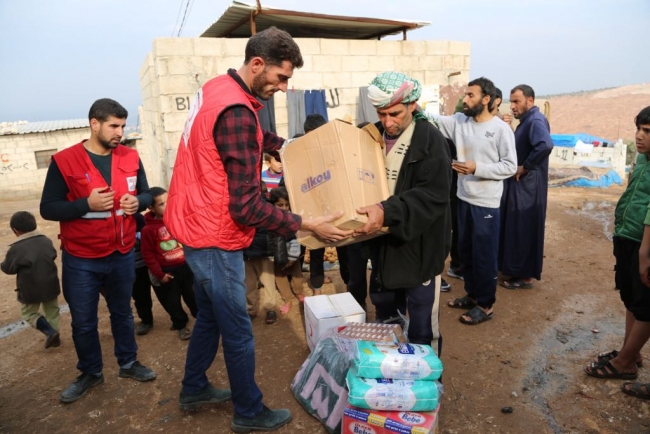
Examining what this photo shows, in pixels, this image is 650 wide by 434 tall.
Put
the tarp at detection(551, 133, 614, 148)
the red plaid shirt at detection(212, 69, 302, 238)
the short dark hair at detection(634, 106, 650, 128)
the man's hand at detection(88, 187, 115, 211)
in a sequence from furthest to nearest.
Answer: the tarp at detection(551, 133, 614, 148) < the man's hand at detection(88, 187, 115, 211) < the short dark hair at detection(634, 106, 650, 128) < the red plaid shirt at detection(212, 69, 302, 238)

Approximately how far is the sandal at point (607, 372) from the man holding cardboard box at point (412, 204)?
53.9 inches

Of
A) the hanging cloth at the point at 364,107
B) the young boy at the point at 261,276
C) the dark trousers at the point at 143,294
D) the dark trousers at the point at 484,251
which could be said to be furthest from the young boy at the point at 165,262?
the hanging cloth at the point at 364,107

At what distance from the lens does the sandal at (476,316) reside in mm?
3910

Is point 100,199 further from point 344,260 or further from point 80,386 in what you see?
point 344,260

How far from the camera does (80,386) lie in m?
3.04

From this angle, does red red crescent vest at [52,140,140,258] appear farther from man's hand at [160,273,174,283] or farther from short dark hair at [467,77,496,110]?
short dark hair at [467,77,496,110]

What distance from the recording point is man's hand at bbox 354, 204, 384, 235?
219 cm

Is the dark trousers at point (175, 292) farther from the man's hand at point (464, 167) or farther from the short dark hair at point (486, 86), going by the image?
the short dark hair at point (486, 86)

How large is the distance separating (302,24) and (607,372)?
22.5 feet

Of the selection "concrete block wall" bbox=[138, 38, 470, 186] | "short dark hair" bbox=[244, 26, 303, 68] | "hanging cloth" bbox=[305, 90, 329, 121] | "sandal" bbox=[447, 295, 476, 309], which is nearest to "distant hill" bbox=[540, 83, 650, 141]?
"concrete block wall" bbox=[138, 38, 470, 186]

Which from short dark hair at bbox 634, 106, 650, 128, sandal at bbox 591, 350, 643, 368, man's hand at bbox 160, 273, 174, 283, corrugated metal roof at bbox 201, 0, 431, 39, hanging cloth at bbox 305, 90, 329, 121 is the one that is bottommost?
sandal at bbox 591, 350, 643, 368

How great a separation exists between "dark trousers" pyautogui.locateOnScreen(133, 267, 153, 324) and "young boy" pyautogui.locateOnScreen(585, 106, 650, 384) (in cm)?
376

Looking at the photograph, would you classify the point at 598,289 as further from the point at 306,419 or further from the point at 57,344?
the point at 57,344

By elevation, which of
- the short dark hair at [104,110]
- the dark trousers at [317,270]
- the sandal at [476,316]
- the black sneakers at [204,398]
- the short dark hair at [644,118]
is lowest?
the sandal at [476,316]
